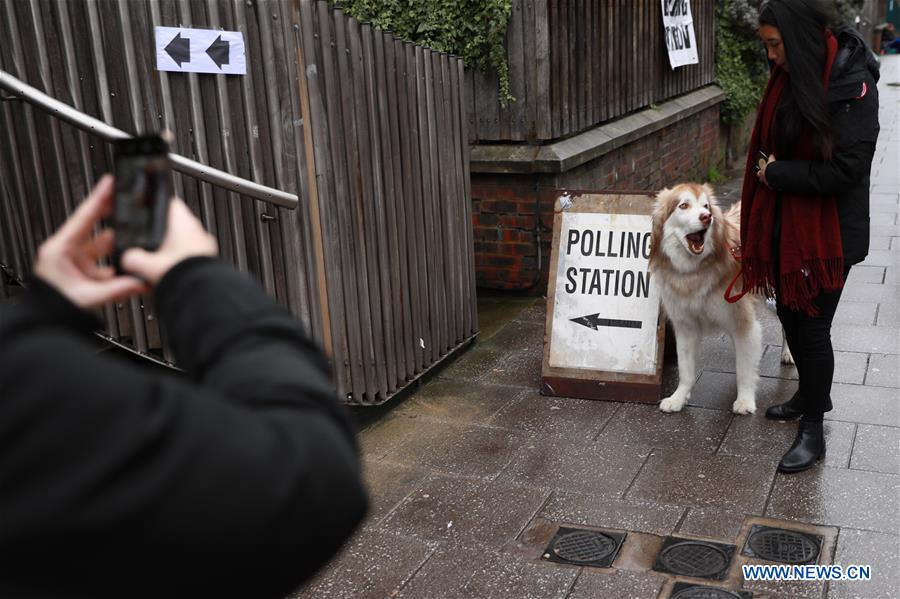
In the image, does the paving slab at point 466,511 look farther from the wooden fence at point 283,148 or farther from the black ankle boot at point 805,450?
the black ankle boot at point 805,450

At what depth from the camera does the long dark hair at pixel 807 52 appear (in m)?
3.94

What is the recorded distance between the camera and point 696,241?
16.2 ft

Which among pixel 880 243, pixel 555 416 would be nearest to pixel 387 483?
pixel 555 416

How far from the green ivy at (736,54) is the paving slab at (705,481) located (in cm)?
940

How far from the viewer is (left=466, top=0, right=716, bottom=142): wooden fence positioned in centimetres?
726

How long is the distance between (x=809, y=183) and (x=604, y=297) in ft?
5.55

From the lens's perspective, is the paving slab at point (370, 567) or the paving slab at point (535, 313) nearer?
the paving slab at point (370, 567)

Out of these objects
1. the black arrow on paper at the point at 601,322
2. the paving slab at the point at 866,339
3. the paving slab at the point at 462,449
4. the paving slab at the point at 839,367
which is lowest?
the paving slab at the point at 866,339

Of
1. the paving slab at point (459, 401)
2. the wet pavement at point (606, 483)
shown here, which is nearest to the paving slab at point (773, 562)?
the wet pavement at point (606, 483)

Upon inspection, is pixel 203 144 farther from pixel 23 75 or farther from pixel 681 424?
pixel 681 424

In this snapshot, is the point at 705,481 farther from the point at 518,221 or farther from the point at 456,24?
the point at 456,24

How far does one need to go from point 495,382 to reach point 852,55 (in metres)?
2.85

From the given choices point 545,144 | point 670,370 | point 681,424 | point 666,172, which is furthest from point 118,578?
point 666,172

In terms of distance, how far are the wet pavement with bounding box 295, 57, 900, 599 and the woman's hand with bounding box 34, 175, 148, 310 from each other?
2.62 metres
